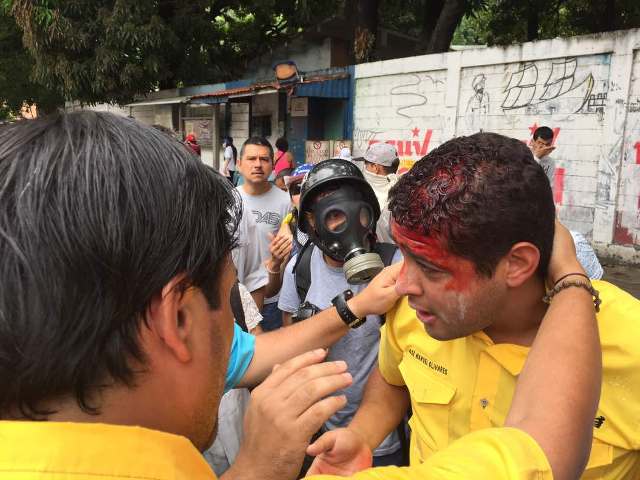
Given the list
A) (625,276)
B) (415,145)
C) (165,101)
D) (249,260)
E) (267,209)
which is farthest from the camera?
(165,101)

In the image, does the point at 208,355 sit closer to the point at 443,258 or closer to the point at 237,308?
the point at 443,258

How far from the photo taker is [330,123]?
45.9 ft

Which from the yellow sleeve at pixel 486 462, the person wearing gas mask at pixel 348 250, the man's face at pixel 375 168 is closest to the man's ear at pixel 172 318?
the yellow sleeve at pixel 486 462

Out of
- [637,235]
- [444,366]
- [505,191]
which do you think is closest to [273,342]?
[444,366]

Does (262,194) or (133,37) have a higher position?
(133,37)

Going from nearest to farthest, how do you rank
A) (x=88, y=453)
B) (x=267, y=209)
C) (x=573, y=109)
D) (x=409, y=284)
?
1. (x=88, y=453)
2. (x=409, y=284)
3. (x=267, y=209)
4. (x=573, y=109)

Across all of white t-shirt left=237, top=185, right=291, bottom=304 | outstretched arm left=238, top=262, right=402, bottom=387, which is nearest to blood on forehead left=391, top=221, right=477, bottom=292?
outstretched arm left=238, top=262, right=402, bottom=387

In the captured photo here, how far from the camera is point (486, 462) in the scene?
3.15 ft

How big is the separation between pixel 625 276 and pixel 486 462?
7557mm

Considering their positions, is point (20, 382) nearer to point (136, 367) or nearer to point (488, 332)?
point (136, 367)

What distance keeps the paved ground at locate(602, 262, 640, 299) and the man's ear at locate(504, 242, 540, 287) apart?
6096 mm

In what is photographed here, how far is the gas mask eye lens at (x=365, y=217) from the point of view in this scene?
2.33m

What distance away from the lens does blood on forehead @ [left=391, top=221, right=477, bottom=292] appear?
4.70 feet

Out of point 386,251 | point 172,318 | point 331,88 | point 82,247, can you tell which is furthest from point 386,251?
point 331,88
